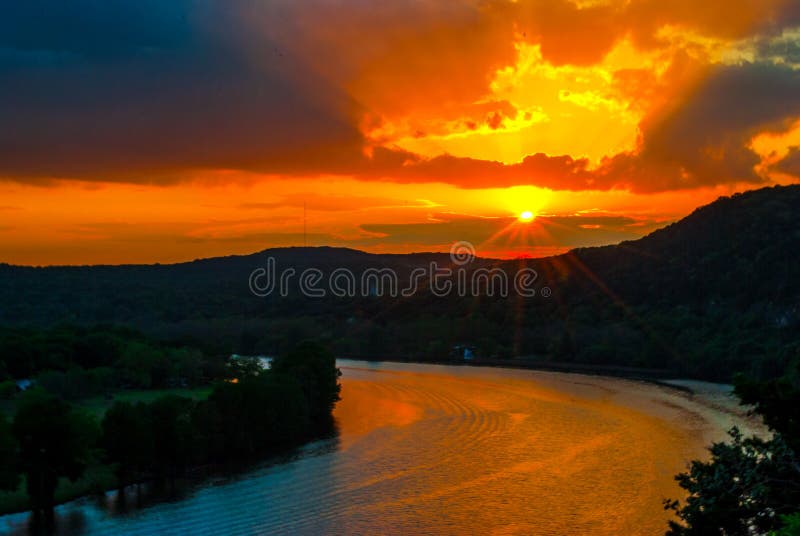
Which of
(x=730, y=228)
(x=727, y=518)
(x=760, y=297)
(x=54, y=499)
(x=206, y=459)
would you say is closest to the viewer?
(x=727, y=518)

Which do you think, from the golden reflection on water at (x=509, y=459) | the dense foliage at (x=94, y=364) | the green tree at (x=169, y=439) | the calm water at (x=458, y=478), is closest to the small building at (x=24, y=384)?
the dense foliage at (x=94, y=364)

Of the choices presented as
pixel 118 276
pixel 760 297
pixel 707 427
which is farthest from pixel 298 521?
pixel 118 276

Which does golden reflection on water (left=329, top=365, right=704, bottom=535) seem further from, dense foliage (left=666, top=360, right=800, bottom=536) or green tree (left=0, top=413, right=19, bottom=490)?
dense foliage (left=666, top=360, right=800, bottom=536)

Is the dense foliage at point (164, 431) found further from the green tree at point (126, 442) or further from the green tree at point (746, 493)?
the green tree at point (746, 493)

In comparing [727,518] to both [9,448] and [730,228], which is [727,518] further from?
[730,228]

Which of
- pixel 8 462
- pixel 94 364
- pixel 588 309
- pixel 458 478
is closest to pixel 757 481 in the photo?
pixel 458 478

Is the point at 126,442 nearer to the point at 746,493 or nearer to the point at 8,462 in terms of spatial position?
the point at 8,462
